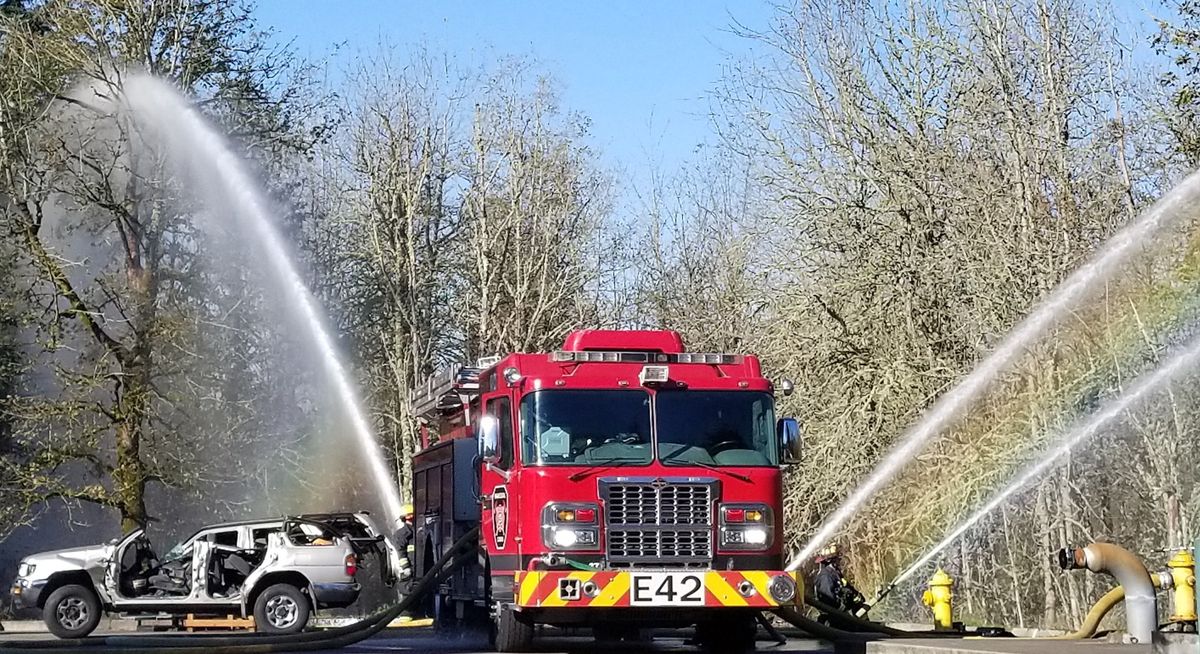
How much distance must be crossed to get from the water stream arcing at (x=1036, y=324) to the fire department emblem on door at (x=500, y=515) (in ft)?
27.6

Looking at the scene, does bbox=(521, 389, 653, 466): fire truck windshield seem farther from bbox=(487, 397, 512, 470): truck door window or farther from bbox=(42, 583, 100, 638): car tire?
bbox=(42, 583, 100, 638): car tire

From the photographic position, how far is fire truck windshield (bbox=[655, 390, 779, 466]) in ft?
50.9

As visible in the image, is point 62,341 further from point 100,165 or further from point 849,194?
point 849,194

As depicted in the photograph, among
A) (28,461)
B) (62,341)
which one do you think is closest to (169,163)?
(62,341)

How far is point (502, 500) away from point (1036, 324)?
10081mm

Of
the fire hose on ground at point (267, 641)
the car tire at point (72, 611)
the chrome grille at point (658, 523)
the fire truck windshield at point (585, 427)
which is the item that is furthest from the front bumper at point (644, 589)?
the car tire at point (72, 611)

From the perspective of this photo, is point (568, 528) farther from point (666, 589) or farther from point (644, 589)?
point (666, 589)

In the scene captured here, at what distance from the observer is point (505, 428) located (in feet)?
52.0

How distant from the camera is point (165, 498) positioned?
39.8 meters

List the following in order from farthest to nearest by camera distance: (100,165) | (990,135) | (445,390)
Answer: (100,165) < (990,135) < (445,390)

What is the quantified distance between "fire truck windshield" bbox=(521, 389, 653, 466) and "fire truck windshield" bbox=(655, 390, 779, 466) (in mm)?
220

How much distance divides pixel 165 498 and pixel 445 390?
2145 cm

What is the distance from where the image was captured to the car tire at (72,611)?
21766 millimetres

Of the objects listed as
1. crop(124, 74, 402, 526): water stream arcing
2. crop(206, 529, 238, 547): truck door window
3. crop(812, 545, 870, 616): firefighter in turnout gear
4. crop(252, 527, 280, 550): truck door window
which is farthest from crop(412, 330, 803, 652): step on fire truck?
crop(124, 74, 402, 526): water stream arcing
